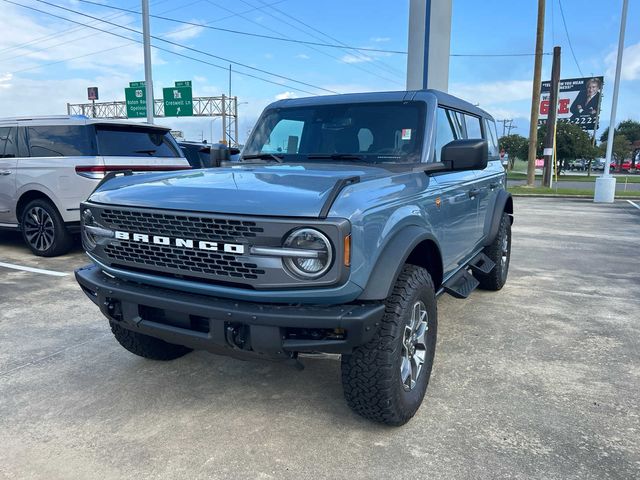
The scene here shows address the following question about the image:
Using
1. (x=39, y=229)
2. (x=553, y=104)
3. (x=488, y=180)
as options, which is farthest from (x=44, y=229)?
(x=553, y=104)

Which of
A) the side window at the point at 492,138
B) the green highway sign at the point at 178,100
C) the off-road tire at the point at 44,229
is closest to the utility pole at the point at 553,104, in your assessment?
the side window at the point at 492,138

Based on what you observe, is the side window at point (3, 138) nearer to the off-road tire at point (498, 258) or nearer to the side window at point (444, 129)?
the side window at point (444, 129)

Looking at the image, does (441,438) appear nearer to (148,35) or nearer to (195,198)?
(195,198)

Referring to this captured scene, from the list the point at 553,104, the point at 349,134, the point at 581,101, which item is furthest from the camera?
the point at 581,101

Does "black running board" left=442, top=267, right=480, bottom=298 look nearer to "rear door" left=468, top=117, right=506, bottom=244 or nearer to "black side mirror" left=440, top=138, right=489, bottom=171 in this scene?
"rear door" left=468, top=117, right=506, bottom=244

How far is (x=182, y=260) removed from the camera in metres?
2.54

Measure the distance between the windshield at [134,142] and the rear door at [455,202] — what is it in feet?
15.2

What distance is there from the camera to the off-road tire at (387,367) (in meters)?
2.48

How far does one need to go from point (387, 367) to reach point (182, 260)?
115 cm

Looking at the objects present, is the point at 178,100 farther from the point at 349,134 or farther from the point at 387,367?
the point at 387,367

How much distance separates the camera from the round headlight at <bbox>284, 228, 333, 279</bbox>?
2.24 m

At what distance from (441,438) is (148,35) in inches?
582

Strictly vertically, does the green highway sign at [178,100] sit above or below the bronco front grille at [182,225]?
above

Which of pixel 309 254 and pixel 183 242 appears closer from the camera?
pixel 309 254
